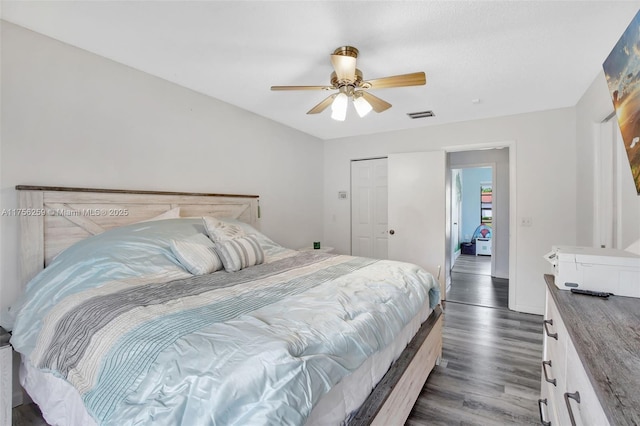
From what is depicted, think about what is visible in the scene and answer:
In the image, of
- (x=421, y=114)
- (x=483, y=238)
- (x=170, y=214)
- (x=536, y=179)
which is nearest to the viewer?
(x=170, y=214)

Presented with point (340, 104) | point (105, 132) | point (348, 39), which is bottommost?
point (105, 132)

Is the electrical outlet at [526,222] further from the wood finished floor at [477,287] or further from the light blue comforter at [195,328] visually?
the light blue comforter at [195,328]

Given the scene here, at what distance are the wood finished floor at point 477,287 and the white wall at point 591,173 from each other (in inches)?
52.5

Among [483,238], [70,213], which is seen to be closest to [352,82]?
[70,213]

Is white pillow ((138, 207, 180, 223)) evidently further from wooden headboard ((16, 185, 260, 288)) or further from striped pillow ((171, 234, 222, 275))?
striped pillow ((171, 234, 222, 275))

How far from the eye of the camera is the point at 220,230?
2.33m

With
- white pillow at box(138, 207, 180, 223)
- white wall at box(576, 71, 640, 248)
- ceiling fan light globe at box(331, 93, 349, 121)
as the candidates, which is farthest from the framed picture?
white pillow at box(138, 207, 180, 223)

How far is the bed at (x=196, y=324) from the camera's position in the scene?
0.87 metres

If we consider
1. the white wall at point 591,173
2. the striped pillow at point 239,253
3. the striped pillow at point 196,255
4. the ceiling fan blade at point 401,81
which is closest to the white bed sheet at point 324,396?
the striped pillow at point 196,255

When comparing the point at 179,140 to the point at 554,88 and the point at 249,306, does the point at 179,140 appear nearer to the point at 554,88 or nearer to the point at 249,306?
the point at 249,306

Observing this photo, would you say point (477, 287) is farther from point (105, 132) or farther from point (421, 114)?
point (105, 132)

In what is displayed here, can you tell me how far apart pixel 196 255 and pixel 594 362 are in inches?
81.2

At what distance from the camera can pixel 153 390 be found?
89cm

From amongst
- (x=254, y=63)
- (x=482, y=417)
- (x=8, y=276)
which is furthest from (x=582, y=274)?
(x=8, y=276)
